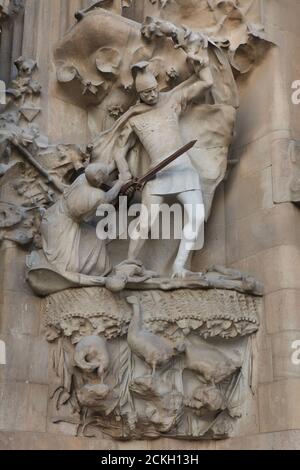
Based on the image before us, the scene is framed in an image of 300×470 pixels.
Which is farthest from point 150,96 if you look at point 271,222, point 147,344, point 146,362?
point 146,362

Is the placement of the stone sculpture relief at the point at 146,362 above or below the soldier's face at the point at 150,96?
below

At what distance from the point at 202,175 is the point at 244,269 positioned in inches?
33.4

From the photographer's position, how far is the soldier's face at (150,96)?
721 centimetres

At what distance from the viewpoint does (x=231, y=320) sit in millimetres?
6754

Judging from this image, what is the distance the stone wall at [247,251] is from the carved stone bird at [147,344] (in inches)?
26.6

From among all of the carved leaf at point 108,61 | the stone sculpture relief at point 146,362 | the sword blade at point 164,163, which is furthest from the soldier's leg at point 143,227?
the carved leaf at point 108,61

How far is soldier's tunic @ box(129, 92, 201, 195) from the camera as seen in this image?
705 cm

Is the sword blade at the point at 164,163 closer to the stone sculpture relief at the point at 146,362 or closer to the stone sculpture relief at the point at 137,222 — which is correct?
the stone sculpture relief at the point at 137,222

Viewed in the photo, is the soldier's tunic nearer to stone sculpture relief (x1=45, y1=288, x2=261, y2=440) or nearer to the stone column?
the stone column

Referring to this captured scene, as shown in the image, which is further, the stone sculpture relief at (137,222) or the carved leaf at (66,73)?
the carved leaf at (66,73)

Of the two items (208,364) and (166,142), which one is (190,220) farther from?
(208,364)

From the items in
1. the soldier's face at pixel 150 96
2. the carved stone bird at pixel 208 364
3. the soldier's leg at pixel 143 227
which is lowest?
the carved stone bird at pixel 208 364

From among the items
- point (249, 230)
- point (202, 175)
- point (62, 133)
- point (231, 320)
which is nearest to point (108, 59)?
point (62, 133)

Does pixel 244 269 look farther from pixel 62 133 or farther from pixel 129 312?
pixel 62 133
